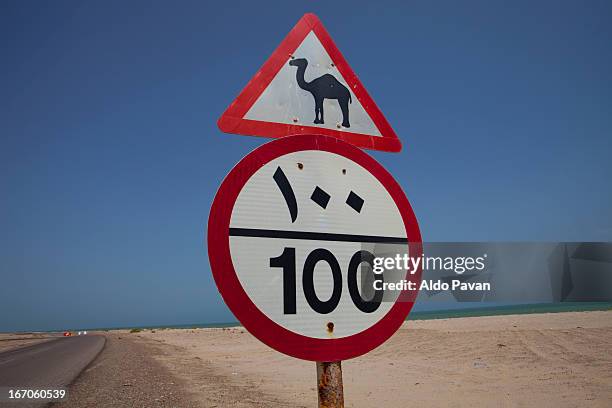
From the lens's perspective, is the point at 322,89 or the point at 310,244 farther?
the point at 322,89

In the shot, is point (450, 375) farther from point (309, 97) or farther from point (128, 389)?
point (309, 97)

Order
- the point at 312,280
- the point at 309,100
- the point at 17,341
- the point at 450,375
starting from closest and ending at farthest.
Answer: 1. the point at 312,280
2. the point at 309,100
3. the point at 450,375
4. the point at 17,341

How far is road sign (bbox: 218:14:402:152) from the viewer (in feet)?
5.88

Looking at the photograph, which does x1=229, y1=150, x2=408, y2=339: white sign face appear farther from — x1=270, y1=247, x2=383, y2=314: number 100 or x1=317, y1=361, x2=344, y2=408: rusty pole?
x1=317, y1=361, x2=344, y2=408: rusty pole

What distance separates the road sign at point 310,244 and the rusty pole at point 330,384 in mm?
92

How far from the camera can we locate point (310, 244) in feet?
4.90

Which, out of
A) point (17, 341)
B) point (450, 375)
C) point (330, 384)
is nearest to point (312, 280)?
point (330, 384)

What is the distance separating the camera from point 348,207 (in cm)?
161

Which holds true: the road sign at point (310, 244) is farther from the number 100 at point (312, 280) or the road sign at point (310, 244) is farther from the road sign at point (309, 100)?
the road sign at point (309, 100)

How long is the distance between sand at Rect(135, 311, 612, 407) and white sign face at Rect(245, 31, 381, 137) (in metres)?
5.81

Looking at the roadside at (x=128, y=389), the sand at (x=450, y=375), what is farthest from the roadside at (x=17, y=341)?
the sand at (x=450, y=375)

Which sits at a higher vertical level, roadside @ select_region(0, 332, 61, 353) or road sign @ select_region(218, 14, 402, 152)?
road sign @ select_region(218, 14, 402, 152)

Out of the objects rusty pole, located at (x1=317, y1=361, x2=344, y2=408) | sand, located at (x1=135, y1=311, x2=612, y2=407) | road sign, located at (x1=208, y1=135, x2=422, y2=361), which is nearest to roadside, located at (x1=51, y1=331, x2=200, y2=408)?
sand, located at (x1=135, y1=311, x2=612, y2=407)

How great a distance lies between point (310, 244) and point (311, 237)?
25mm
